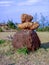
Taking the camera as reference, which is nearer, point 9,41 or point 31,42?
point 31,42

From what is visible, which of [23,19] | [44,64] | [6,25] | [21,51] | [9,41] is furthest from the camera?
[6,25]

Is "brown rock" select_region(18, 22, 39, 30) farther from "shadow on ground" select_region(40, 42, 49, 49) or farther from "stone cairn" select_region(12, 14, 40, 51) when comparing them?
"shadow on ground" select_region(40, 42, 49, 49)

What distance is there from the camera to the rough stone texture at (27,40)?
8465 mm

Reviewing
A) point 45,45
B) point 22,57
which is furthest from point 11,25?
point 22,57

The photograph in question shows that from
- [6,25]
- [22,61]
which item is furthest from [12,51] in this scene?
[6,25]

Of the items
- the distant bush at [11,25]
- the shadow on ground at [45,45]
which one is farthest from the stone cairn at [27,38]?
the distant bush at [11,25]

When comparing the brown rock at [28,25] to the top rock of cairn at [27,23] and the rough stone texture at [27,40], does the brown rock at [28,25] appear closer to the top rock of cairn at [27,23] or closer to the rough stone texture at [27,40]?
the top rock of cairn at [27,23]

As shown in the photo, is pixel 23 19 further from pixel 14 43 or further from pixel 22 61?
pixel 22 61

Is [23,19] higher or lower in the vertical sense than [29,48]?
higher

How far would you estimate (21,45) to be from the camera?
8508 millimetres

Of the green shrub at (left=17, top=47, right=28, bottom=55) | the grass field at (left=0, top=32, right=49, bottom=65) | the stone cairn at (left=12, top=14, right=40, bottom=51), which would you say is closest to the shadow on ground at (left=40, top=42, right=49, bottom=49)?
the grass field at (left=0, top=32, right=49, bottom=65)

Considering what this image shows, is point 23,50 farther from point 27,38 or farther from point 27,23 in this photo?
point 27,23

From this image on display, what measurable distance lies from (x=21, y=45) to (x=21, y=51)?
10.6 inches

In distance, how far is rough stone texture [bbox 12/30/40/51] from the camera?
27.8ft
